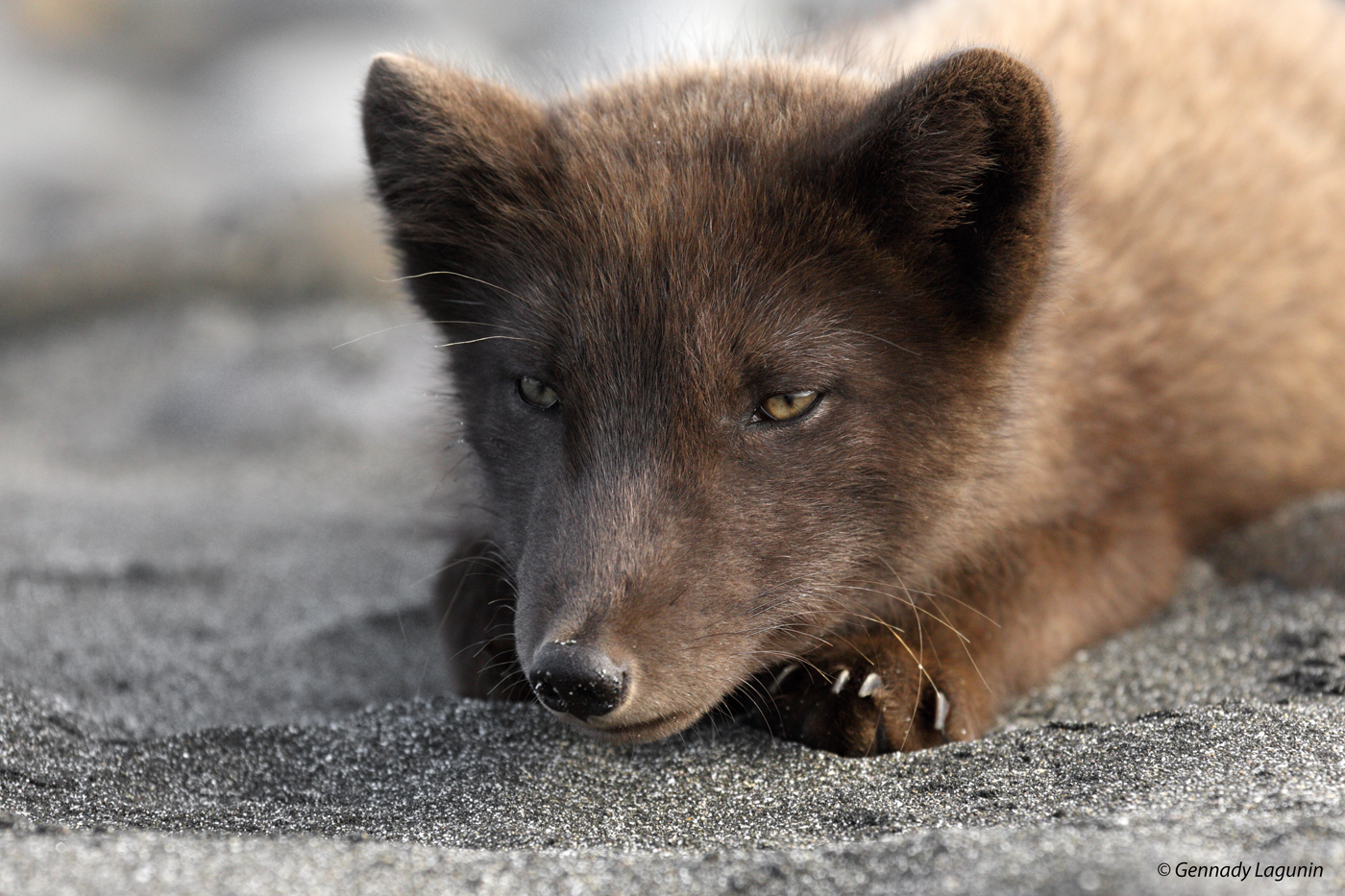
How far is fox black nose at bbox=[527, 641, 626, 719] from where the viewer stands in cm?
262

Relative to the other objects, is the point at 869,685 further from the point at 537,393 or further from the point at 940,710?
the point at 537,393

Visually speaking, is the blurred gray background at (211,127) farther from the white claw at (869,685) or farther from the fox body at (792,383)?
the white claw at (869,685)

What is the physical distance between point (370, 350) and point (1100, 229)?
4.88 metres

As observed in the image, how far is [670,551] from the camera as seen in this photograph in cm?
289

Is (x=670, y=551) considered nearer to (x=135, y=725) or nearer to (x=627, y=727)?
(x=627, y=727)

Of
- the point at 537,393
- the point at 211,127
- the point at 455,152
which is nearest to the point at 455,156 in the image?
the point at 455,152

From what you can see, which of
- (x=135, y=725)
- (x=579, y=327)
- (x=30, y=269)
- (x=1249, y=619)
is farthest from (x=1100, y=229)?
(x=30, y=269)

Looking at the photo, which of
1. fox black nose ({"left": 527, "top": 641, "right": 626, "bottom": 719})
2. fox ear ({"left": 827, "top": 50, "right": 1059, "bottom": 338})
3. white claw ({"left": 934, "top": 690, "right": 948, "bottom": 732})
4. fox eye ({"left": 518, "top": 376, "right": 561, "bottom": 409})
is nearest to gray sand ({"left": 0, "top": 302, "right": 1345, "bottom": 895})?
white claw ({"left": 934, "top": 690, "right": 948, "bottom": 732})

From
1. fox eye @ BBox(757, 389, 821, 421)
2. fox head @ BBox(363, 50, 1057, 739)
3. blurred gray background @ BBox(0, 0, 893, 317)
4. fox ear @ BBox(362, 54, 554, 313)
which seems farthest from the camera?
blurred gray background @ BBox(0, 0, 893, 317)

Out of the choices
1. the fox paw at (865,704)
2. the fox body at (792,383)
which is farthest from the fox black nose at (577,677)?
the fox paw at (865,704)

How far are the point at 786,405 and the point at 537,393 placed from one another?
65 cm

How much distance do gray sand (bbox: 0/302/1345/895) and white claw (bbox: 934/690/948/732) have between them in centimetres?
20

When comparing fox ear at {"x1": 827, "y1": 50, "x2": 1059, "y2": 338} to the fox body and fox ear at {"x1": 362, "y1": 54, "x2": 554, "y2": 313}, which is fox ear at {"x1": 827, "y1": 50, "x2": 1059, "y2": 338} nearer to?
the fox body

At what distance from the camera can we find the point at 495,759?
310 cm
